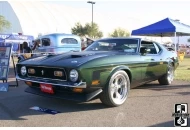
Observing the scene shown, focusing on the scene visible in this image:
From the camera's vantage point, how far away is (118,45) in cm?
586

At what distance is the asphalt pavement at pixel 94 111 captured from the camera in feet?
13.2

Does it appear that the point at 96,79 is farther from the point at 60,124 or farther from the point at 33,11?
the point at 33,11

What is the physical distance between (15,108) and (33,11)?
59.1 metres

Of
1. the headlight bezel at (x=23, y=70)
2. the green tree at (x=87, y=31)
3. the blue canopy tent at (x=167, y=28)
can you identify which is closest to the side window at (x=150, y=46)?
the headlight bezel at (x=23, y=70)

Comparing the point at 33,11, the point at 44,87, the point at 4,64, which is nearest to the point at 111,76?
the point at 44,87

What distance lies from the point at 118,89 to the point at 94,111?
73cm

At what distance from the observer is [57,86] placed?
14.9ft

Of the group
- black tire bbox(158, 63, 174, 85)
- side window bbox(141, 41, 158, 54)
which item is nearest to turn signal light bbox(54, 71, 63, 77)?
side window bbox(141, 41, 158, 54)

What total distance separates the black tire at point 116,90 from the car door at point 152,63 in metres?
0.76

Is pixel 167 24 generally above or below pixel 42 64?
above

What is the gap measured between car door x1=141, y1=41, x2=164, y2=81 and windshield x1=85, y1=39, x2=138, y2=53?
291 millimetres

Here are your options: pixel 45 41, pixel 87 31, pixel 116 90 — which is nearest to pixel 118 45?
pixel 116 90

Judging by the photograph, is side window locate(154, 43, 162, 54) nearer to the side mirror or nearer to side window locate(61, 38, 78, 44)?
the side mirror

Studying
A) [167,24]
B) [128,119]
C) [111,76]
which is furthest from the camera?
[167,24]
